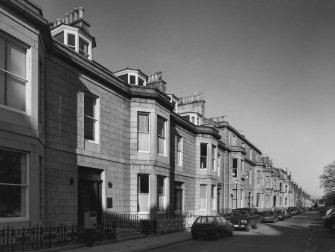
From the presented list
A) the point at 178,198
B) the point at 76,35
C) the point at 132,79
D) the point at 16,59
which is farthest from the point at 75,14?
the point at 178,198

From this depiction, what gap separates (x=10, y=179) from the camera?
11.0 meters

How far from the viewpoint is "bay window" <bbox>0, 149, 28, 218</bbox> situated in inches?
425

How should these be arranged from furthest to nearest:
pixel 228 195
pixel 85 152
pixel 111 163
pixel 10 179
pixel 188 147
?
pixel 228 195 → pixel 188 147 → pixel 111 163 → pixel 85 152 → pixel 10 179

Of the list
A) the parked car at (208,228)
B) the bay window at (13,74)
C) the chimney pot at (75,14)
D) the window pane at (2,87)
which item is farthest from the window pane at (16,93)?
the parked car at (208,228)

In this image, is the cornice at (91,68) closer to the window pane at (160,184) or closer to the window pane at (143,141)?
the window pane at (143,141)

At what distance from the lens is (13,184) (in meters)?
11.0

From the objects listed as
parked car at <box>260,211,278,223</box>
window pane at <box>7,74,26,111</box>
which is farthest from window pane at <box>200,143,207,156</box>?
window pane at <box>7,74,26,111</box>

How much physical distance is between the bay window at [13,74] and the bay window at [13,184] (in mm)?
1644

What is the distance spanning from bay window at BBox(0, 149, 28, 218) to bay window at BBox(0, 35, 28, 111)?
164cm

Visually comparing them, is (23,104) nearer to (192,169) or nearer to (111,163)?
(111,163)

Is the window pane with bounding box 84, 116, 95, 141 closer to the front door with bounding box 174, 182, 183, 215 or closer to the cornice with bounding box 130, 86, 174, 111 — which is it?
the cornice with bounding box 130, 86, 174, 111

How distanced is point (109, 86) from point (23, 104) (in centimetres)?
721

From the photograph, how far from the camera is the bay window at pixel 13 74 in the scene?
1084 centimetres

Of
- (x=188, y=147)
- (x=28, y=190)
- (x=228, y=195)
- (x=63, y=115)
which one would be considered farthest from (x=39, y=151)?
(x=228, y=195)
